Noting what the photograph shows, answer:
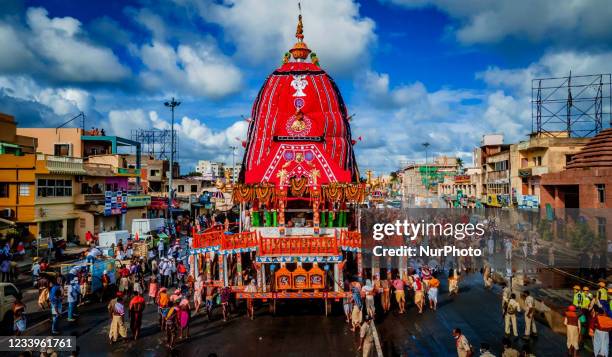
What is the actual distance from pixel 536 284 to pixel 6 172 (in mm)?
32732

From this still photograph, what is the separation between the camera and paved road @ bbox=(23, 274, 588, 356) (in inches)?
538

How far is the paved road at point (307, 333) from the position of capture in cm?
1367

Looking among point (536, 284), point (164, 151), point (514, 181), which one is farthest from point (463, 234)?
point (164, 151)

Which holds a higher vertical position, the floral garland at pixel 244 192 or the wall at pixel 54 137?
the wall at pixel 54 137

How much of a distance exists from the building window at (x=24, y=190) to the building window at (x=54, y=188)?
0.73 meters

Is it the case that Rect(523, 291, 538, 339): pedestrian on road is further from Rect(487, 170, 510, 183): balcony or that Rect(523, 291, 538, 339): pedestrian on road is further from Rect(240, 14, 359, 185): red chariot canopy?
Rect(487, 170, 510, 183): balcony

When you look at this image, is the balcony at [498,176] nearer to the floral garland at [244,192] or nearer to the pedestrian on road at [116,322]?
the floral garland at [244,192]

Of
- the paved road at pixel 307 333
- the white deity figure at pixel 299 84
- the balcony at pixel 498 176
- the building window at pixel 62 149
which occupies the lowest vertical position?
the paved road at pixel 307 333

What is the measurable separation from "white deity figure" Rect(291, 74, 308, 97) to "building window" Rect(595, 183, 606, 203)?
19218 millimetres

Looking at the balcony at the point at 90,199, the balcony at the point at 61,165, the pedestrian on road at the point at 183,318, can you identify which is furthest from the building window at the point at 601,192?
the balcony at the point at 61,165

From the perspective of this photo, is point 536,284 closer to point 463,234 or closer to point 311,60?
point 463,234

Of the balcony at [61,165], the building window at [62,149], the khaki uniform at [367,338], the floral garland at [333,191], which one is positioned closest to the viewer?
the khaki uniform at [367,338]

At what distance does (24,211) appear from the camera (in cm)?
3109

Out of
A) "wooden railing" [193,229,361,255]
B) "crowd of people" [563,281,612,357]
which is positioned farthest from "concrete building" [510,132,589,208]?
"wooden railing" [193,229,361,255]
